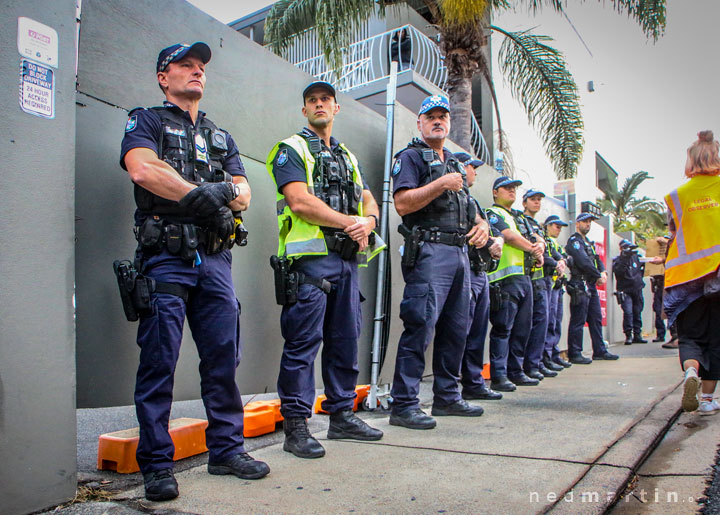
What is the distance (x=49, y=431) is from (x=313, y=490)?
1049 millimetres

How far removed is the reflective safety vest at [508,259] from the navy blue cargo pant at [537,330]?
0.79 m

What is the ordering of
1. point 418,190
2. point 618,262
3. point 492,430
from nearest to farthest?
point 492,430 → point 418,190 → point 618,262

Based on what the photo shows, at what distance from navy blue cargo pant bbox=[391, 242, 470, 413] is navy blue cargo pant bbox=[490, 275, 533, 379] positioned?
151cm

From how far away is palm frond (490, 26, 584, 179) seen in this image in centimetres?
1089

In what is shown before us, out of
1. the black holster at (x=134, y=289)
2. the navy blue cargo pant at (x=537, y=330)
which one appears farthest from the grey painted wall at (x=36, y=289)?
the navy blue cargo pant at (x=537, y=330)

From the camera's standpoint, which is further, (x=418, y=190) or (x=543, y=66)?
(x=543, y=66)

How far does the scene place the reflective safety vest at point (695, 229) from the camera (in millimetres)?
3865

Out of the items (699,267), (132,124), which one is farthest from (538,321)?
(132,124)

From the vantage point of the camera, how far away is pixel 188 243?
247cm

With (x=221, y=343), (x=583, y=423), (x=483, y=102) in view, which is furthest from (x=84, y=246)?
(x=483, y=102)

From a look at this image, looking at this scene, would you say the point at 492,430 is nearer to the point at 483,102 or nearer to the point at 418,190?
the point at 418,190

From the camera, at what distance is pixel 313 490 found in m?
2.39

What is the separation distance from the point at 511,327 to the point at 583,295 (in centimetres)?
280

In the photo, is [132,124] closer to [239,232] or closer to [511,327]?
[239,232]
